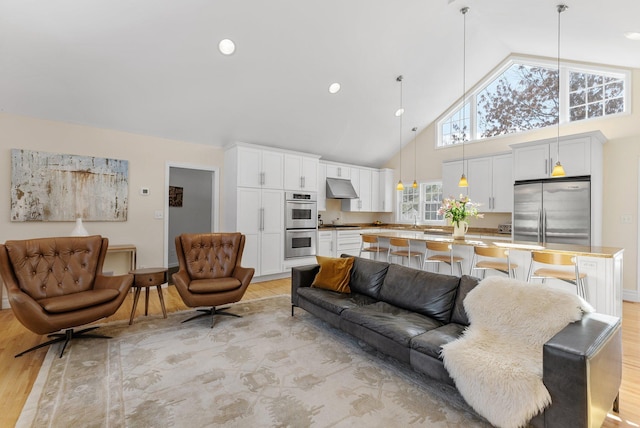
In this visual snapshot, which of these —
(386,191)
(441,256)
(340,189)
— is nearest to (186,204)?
(340,189)

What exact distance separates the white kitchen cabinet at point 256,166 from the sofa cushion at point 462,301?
3856 mm

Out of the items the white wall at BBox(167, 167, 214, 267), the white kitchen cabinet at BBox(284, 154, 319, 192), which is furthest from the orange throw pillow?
the white wall at BBox(167, 167, 214, 267)

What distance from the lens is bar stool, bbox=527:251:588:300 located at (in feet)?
9.45

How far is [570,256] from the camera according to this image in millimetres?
2906

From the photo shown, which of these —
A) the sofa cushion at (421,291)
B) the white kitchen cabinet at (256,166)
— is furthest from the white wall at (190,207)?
the sofa cushion at (421,291)

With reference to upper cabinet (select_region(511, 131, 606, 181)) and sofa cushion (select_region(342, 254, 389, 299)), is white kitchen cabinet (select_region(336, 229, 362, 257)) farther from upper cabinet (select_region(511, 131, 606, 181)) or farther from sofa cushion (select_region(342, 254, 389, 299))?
upper cabinet (select_region(511, 131, 606, 181))

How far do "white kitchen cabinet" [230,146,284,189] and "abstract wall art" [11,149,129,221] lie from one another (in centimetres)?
163

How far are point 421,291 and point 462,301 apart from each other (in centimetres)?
38

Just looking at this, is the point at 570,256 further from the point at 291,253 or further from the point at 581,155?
the point at 291,253

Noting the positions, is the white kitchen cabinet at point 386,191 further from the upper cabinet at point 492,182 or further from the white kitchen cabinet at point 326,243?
the upper cabinet at point 492,182

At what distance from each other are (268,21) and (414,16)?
1999 mm

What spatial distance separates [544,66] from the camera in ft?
17.5

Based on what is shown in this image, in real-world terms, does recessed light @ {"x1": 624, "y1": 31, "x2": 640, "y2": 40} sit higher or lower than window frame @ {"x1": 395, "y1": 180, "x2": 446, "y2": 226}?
higher

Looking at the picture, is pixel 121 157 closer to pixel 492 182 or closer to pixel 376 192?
pixel 376 192
